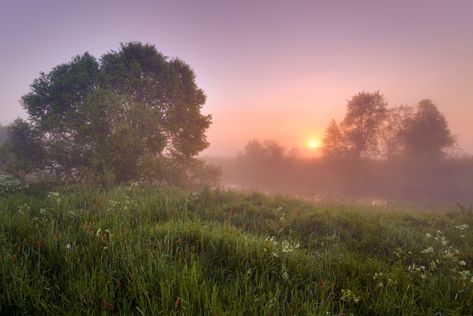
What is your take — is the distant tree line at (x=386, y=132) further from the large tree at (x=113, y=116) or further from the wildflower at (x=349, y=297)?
the wildflower at (x=349, y=297)

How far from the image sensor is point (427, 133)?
38125 mm

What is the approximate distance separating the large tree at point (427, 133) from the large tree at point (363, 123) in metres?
4.69

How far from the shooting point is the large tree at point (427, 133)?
37.8 meters

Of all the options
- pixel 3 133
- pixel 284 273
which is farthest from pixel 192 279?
pixel 3 133

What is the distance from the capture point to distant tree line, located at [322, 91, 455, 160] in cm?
3777

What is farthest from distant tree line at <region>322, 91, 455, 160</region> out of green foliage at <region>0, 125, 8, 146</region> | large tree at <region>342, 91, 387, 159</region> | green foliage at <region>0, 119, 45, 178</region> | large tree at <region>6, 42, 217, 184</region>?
green foliage at <region>0, 125, 8, 146</region>

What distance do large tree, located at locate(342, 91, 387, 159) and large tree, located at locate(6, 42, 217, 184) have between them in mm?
26890

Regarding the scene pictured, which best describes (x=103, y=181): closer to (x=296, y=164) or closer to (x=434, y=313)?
(x=434, y=313)

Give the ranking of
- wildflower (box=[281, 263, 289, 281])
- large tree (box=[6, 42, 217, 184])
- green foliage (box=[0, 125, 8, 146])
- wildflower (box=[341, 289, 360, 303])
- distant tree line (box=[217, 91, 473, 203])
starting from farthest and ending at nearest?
green foliage (box=[0, 125, 8, 146])
distant tree line (box=[217, 91, 473, 203])
large tree (box=[6, 42, 217, 184])
wildflower (box=[281, 263, 289, 281])
wildflower (box=[341, 289, 360, 303])

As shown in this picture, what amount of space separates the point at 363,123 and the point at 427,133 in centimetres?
919

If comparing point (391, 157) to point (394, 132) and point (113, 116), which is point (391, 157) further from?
point (113, 116)

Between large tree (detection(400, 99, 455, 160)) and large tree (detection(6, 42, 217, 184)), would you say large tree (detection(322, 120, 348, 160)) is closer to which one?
large tree (detection(400, 99, 455, 160))

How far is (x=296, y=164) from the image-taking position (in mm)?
47438

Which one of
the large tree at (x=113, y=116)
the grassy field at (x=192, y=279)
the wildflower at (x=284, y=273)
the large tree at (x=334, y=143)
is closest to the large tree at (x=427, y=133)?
the large tree at (x=334, y=143)
